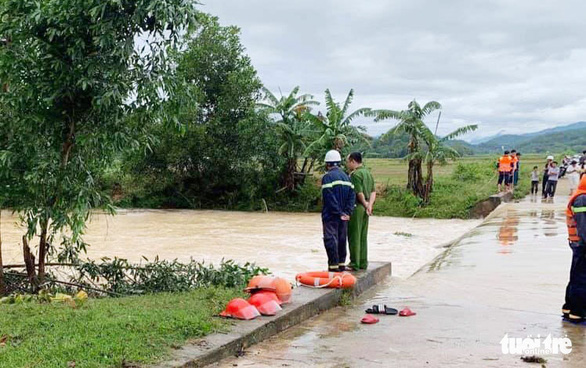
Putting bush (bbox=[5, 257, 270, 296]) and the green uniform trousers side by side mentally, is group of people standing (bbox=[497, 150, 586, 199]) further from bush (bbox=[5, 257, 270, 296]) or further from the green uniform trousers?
bush (bbox=[5, 257, 270, 296])

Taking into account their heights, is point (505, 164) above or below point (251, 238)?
above

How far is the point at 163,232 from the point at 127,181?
1016 cm

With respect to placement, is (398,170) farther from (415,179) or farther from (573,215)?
(573,215)

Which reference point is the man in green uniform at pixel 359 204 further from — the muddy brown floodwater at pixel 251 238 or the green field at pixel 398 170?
the green field at pixel 398 170

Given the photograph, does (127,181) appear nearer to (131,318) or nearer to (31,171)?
(31,171)

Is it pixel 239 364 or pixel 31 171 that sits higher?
pixel 31 171

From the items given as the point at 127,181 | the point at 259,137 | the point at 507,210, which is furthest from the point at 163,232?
the point at 507,210

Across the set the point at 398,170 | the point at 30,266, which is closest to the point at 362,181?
the point at 30,266

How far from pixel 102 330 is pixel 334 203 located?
144 inches

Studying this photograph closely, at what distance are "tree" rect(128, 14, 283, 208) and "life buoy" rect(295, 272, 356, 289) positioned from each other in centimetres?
1993

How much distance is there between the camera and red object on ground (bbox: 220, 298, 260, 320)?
227 inches

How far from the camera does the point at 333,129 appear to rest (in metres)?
26.0

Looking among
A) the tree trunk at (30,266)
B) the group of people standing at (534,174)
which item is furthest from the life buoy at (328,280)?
the group of people standing at (534,174)

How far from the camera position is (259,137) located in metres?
27.5
